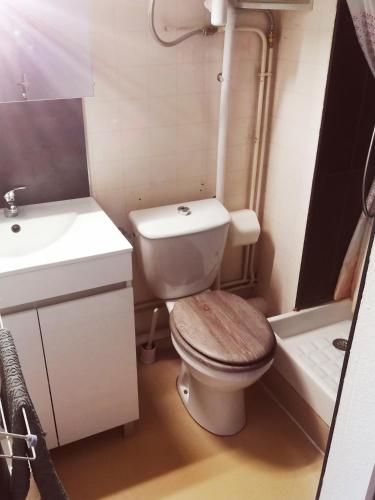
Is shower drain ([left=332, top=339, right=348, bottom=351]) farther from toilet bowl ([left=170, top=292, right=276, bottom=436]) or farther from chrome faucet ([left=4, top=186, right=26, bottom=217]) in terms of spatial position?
chrome faucet ([left=4, top=186, right=26, bottom=217])

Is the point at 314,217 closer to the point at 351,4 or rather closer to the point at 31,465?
the point at 351,4

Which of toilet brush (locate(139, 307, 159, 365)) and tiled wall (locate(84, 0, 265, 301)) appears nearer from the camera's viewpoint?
tiled wall (locate(84, 0, 265, 301))

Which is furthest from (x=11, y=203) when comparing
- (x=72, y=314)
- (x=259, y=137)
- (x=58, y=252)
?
(x=259, y=137)

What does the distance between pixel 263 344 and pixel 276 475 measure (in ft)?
1.61

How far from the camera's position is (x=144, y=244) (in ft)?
5.82


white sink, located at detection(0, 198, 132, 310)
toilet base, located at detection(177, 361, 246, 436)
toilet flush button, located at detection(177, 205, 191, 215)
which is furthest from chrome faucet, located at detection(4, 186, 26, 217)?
toilet base, located at detection(177, 361, 246, 436)

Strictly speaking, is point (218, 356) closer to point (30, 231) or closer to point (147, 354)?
point (147, 354)

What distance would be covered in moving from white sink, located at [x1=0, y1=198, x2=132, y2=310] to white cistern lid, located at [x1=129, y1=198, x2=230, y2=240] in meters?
0.18

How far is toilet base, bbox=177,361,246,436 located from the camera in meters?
1.78

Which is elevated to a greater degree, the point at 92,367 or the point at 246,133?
the point at 246,133

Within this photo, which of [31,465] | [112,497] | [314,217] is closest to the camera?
[31,465]

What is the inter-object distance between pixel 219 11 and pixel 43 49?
0.58m

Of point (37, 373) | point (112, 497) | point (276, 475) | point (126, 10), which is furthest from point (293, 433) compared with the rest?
point (126, 10)

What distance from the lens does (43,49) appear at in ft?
4.78
